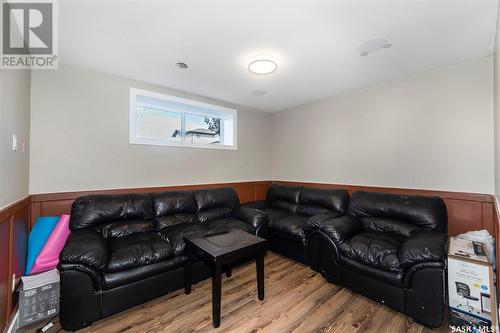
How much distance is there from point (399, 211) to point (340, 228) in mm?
791

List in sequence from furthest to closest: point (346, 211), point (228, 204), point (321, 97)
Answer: point (321, 97) < point (228, 204) < point (346, 211)

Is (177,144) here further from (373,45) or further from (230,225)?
(373,45)

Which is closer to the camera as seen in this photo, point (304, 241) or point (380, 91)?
point (304, 241)

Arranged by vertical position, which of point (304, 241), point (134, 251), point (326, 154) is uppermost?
point (326, 154)

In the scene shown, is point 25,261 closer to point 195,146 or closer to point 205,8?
point 195,146

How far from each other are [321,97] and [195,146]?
94.7 inches

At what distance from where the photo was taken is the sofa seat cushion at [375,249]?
6.38 ft

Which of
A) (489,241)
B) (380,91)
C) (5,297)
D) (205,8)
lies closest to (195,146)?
(205,8)

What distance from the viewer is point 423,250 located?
1786 millimetres

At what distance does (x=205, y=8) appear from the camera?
1612 mm

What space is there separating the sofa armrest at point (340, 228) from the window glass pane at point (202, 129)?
99.5 inches

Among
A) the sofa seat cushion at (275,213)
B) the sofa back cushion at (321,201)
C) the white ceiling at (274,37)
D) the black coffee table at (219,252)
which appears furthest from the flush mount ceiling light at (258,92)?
the black coffee table at (219,252)

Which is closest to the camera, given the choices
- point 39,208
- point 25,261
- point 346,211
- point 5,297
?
point 5,297

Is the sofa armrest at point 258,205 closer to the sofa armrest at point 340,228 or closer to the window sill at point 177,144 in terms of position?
the window sill at point 177,144
